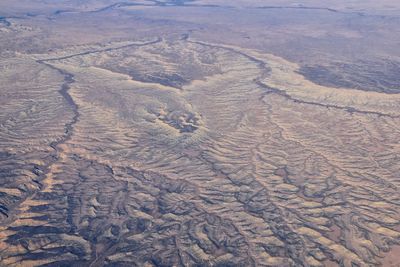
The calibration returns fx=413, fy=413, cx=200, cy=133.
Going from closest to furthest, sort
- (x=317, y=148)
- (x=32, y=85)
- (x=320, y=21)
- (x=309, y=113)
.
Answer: (x=317, y=148) → (x=309, y=113) → (x=32, y=85) → (x=320, y=21)

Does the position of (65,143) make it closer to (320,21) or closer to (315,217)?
(315,217)

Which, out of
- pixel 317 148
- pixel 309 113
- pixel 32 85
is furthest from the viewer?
pixel 32 85

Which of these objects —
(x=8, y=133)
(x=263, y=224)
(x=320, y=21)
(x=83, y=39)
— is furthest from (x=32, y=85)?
(x=320, y=21)

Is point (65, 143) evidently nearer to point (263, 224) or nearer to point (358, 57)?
point (263, 224)

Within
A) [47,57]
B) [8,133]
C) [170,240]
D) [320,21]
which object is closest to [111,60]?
[47,57]

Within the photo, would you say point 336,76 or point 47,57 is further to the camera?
point 47,57

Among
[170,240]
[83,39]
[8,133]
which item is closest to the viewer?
[170,240]
